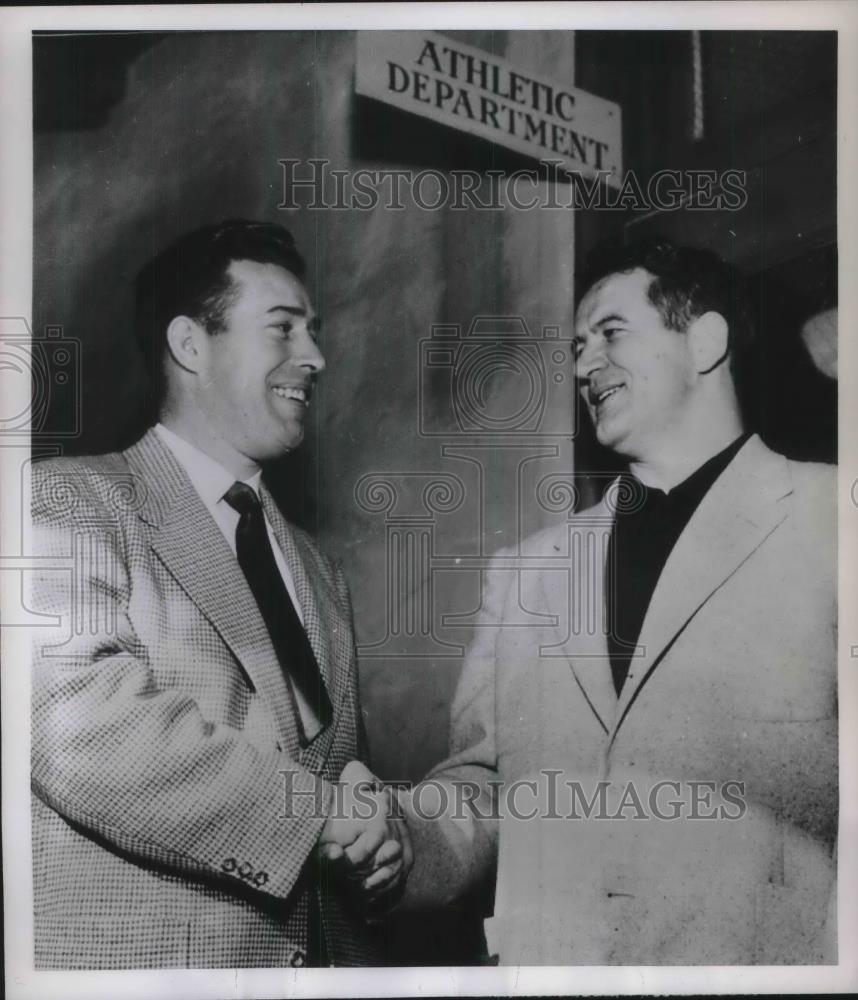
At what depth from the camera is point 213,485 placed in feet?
8.87

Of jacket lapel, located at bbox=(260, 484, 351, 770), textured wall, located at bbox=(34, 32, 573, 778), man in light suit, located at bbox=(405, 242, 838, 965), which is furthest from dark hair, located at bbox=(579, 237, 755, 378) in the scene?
jacket lapel, located at bbox=(260, 484, 351, 770)

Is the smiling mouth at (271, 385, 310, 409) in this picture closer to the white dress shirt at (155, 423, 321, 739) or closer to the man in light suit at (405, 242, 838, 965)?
the white dress shirt at (155, 423, 321, 739)

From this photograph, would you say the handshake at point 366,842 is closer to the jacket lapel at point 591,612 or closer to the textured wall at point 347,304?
the textured wall at point 347,304

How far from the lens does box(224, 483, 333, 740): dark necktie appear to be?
2674 millimetres

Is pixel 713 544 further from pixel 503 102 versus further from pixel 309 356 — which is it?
pixel 503 102

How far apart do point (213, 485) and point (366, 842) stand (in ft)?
3.00

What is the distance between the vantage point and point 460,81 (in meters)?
2.77

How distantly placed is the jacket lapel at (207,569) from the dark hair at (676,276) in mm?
1065

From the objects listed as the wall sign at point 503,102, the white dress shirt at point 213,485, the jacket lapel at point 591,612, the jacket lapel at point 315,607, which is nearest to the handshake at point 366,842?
the jacket lapel at point 315,607

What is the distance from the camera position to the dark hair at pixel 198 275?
271cm

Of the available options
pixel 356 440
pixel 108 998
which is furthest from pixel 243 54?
pixel 108 998

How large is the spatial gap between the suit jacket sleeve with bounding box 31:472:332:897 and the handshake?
0.17ft

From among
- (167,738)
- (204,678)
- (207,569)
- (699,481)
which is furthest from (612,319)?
(167,738)

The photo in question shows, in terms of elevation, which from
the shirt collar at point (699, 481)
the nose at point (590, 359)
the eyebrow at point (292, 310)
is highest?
the eyebrow at point (292, 310)
